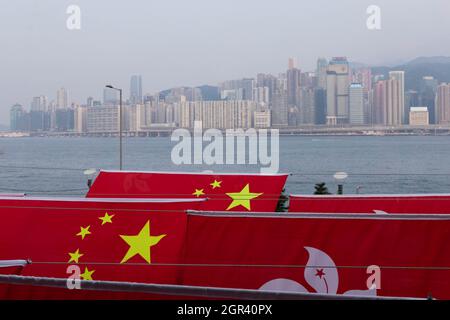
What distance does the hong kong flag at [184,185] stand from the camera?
788 cm

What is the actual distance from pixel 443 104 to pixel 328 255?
101166mm

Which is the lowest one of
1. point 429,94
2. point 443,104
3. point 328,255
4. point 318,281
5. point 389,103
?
→ point 318,281

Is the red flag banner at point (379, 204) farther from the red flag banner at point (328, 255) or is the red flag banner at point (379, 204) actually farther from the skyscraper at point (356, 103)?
the skyscraper at point (356, 103)

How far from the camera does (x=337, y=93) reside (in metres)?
104

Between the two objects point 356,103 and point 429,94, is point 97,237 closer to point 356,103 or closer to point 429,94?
point 356,103

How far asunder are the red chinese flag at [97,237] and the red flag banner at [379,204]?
180 cm

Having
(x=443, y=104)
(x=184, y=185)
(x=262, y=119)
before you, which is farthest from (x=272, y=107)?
(x=184, y=185)

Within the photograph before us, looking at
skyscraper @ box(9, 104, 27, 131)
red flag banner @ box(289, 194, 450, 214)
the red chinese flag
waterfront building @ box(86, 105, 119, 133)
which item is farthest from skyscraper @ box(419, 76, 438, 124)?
the red chinese flag

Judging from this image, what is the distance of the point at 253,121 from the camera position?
297ft

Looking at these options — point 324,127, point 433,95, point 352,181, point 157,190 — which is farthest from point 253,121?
point 157,190

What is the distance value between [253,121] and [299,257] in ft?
283

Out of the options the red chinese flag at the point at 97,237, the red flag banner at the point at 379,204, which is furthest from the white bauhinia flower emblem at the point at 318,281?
the red flag banner at the point at 379,204

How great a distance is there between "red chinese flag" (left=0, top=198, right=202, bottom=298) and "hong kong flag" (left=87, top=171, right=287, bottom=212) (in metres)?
2.71

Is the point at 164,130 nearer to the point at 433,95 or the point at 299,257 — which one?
the point at 433,95
